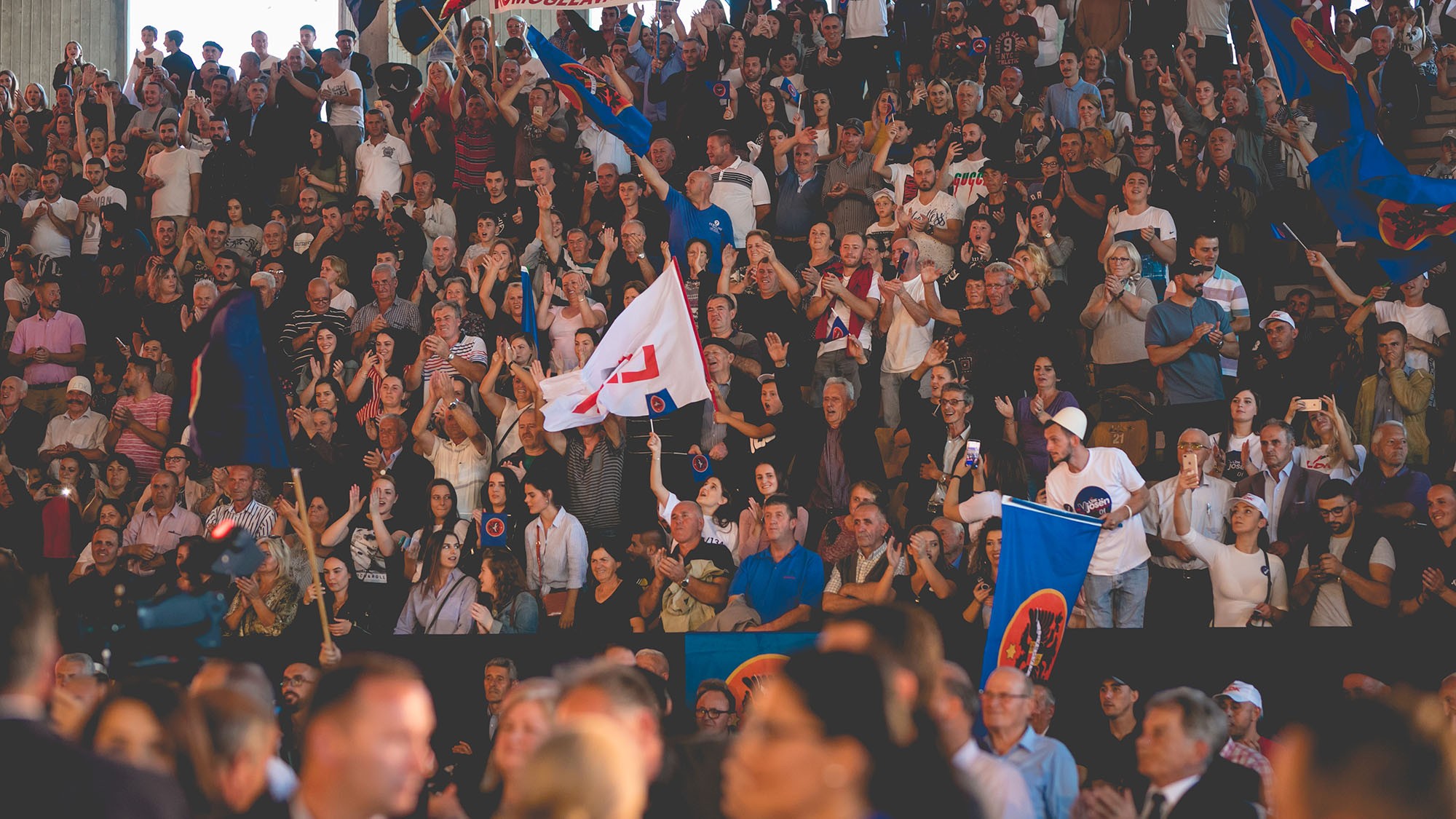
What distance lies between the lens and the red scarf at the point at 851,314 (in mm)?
11969

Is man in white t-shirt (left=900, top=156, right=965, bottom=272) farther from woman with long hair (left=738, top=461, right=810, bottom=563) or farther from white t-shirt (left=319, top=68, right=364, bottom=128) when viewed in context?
white t-shirt (left=319, top=68, right=364, bottom=128)

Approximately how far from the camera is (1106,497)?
9.70 m

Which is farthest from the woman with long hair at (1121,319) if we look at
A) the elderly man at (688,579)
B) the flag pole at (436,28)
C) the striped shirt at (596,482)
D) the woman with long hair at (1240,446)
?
the flag pole at (436,28)

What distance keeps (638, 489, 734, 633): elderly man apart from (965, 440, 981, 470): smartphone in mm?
1763

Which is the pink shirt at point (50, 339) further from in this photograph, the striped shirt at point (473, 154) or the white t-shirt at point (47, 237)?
the striped shirt at point (473, 154)

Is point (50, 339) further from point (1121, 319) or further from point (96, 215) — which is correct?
point (1121, 319)

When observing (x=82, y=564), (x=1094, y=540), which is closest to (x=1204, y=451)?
(x=1094, y=540)

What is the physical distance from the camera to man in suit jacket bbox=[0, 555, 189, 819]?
3.16 m

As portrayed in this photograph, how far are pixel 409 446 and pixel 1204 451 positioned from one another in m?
6.07

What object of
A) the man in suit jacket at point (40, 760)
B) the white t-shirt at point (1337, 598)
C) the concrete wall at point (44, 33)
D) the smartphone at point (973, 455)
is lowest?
the white t-shirt at point (1337, 598)

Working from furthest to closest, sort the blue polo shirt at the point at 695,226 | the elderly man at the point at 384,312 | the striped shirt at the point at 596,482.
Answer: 1. the blue polo shirt at the point at 695,226
2. the elderly man at the point at 384,312
3. the striped shirt at the point at 596,482

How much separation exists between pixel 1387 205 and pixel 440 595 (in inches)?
282

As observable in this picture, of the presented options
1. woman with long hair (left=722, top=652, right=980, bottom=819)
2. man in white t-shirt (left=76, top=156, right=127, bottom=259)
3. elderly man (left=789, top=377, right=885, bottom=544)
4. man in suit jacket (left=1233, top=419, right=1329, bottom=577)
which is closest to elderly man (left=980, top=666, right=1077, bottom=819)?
woman with long hair (left=722, top=652, right=980, bottom=819)

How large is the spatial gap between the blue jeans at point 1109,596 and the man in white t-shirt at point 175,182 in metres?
10.9
